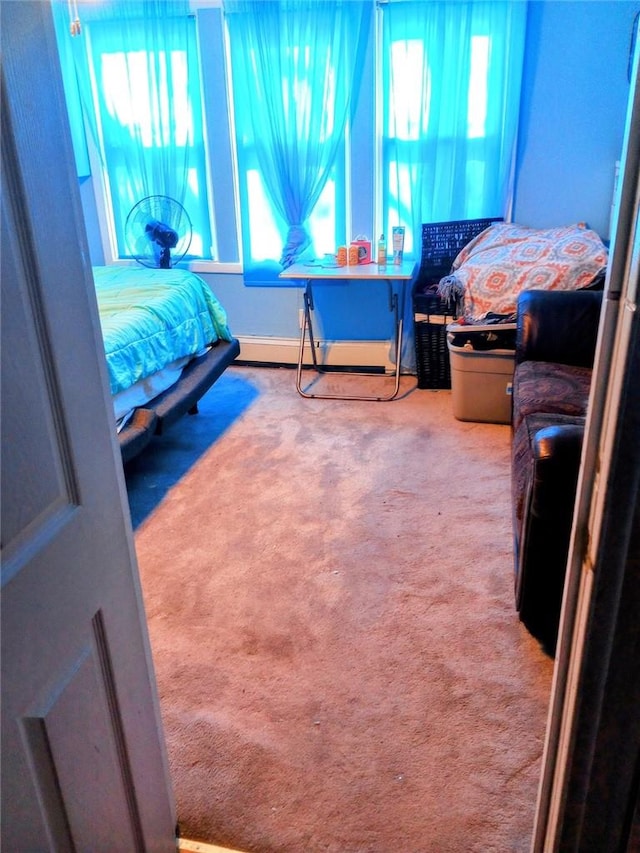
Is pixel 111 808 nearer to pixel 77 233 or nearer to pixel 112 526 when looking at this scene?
pixel 112 526

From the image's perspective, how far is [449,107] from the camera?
353cm

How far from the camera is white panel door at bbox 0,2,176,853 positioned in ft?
2.30

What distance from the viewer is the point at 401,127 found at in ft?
12.0

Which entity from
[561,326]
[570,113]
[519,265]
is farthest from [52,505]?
[570,113]

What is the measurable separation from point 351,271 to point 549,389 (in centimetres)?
154

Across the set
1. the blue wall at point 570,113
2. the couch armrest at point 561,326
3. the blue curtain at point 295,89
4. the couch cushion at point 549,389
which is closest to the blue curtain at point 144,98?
the blue curtain at point 295,89

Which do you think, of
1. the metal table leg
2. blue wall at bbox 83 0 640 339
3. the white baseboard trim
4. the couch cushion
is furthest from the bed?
the couch cushion

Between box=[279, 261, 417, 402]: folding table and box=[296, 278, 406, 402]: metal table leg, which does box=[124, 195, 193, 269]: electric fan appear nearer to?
box=[279, 261, 417, 402]: folding table

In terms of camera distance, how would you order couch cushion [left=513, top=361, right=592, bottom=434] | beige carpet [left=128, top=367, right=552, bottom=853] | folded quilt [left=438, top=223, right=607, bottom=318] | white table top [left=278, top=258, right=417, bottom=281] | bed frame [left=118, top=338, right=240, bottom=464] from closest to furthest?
1. beige carpet [left=128, top=367, right=552, bottom=853]
2. couch cushion [left=513, top=361, right=592, bottom=434]
3. bed frame [left=118, top=338, right=240, bottom=464]
4. folded quilt [left=438, top=223, right=607, bottom=318]
5. white table top [left=278, top=258, right=417, bottom=281]

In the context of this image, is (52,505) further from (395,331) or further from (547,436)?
(395,331)

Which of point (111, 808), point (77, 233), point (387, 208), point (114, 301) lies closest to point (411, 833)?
point (111, 808)

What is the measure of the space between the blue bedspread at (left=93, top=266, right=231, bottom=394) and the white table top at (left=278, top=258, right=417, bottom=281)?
0.51m

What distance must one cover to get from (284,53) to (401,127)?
2.58ft

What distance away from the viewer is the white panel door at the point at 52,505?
0.70 metres
